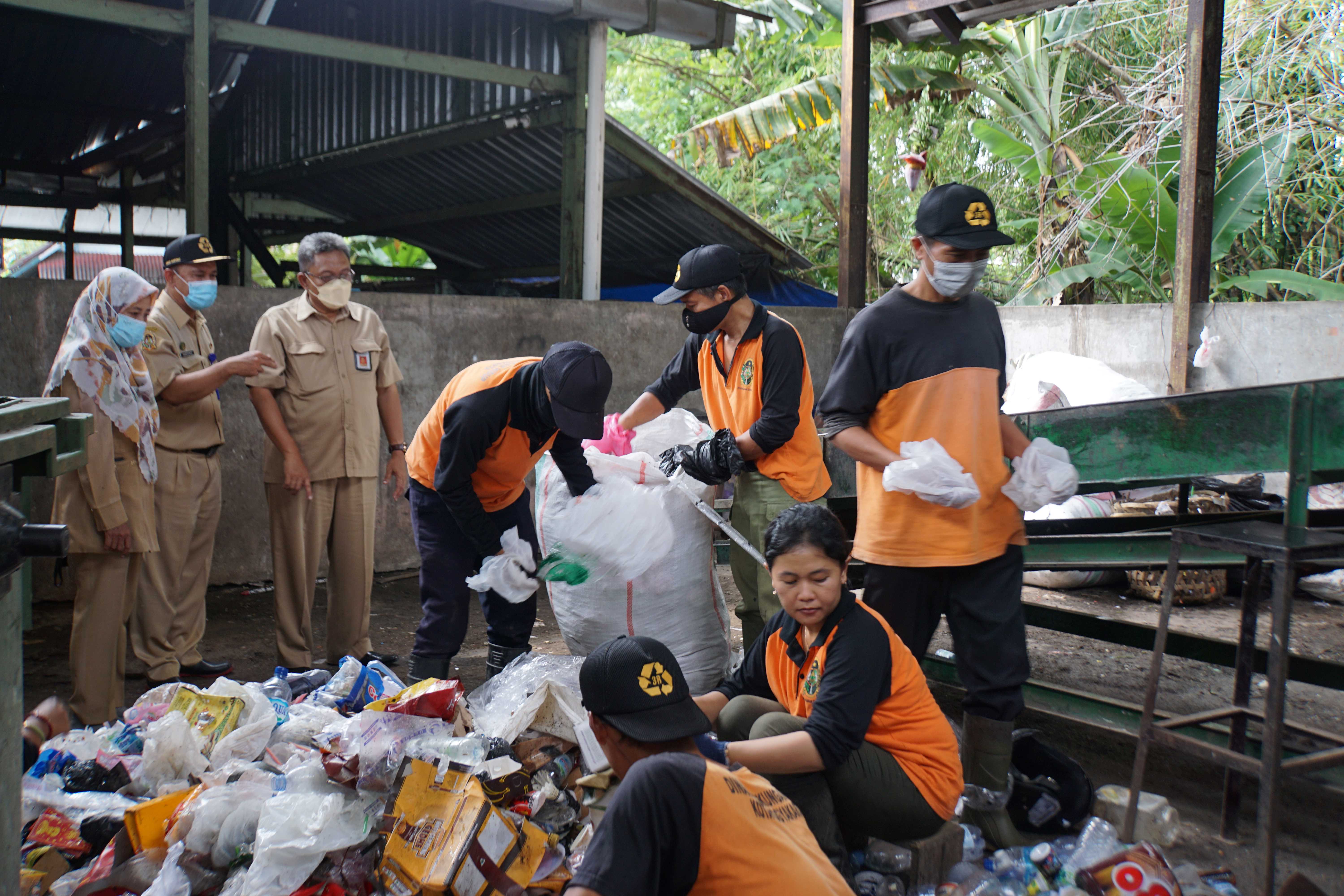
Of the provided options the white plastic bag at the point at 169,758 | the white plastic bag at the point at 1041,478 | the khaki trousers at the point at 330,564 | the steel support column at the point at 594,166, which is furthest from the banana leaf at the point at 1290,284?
the white plastic bag at the point at 169,758

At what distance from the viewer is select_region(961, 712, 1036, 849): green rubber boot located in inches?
100

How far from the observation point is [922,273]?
2.62 meters

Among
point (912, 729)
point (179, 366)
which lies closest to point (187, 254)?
point (179, 366)

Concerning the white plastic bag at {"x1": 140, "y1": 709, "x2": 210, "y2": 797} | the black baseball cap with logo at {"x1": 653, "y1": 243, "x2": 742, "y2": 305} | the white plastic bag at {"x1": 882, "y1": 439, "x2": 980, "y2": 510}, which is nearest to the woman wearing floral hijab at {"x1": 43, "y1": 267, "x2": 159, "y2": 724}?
the white plastic bag at {"x1": 140, "y1": 709, "x2": 210, "y2": 797}

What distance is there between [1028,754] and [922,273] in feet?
4.42

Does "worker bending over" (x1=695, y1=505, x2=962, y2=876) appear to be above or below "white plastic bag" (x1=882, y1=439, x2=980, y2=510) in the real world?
below

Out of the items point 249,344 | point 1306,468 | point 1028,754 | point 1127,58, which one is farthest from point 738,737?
point 1127,58

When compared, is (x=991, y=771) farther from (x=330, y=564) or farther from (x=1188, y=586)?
(x=1188, y=586)

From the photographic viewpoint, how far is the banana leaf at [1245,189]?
7145 millimetres

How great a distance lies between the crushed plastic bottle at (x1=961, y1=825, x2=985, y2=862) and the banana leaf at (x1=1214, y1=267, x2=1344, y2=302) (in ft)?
17.6

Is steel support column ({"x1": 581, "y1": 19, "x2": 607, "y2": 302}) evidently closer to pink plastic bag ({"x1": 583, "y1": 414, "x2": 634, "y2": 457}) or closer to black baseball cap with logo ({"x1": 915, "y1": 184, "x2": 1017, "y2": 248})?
pink plastic bag ({"x1": 583, "y1": 414, "x2": 634, "y2": 457})

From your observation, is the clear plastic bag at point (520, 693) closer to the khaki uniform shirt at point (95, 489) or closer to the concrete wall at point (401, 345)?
the khaki uniform shirt at point (95, 489)

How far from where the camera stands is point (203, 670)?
152 inches

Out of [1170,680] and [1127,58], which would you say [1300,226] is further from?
[1170,680]
